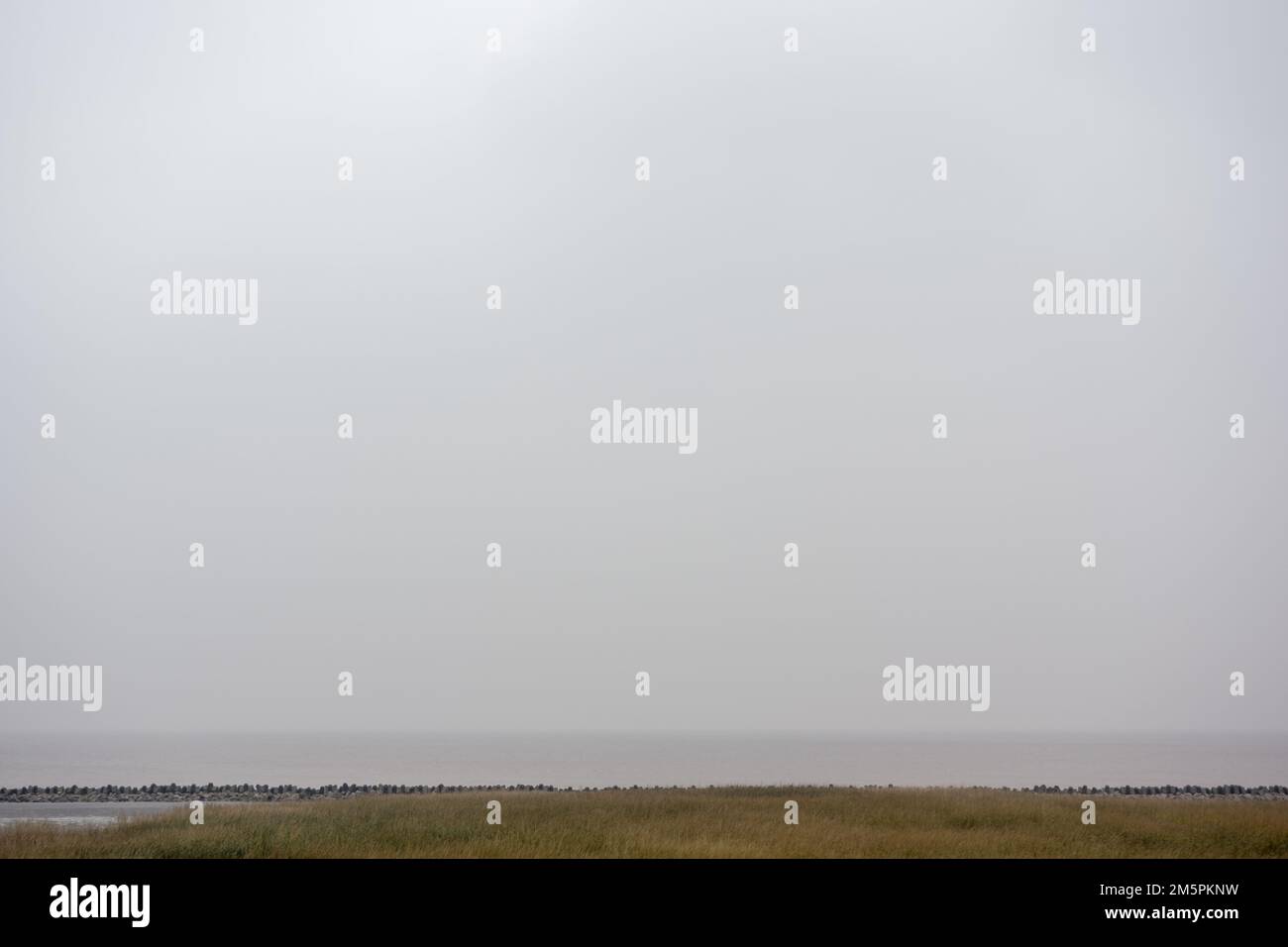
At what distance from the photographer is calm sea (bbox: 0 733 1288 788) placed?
11.1 m

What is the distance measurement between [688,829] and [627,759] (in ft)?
4.12

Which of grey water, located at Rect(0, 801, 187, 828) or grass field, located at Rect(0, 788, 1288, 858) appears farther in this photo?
grey water, located at Rect(0, 801, 187, 828)

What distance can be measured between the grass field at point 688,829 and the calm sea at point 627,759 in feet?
1.05

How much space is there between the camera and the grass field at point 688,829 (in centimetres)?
995

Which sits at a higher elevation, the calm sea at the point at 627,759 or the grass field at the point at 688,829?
the calm sea at the point at 627,759

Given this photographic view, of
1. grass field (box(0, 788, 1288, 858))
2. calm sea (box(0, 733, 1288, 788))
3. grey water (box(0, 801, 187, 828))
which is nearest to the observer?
grass field (box(0, 788, 1288, 858))

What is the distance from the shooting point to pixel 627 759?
11.2 meters

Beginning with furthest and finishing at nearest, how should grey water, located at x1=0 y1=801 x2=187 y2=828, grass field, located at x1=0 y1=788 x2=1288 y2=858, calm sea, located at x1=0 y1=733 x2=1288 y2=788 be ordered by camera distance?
calm sea, located at x1=0 y1=733 x2=1288 y2=788 → grey water, located at x1=0 y1=801 x2=187 y2=828 → grass field, located at x1=0 y1=788 x2=1288 y2=858

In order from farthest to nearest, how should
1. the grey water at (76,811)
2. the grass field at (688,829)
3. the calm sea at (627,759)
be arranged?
1. the calm sea at (627,759)
2. the grey water at (76,811)
3. the grass field at (688,829)

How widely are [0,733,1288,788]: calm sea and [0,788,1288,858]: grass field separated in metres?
0.32

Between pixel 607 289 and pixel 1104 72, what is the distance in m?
5.48

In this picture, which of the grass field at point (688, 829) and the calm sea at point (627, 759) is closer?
the grass field at point (688, 829)

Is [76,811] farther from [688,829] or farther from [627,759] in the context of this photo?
[688,829]

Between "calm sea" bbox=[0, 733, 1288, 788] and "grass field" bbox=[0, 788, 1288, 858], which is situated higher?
"calm sea" bbox=[0, 733, 1288, 788]
